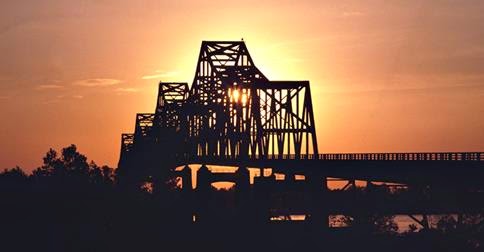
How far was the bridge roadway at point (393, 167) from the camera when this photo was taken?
2778 inches

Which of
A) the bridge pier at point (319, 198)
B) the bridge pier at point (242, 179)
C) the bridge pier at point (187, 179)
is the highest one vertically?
the bridge pier at point (187, 179)

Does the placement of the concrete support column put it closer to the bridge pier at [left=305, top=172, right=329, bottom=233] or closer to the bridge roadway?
the bridge roadway

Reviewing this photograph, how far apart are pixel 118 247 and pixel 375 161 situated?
19.5 metres

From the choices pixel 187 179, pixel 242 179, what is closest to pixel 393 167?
pixel 242 179

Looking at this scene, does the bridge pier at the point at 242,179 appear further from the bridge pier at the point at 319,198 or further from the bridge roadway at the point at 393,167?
the bridge pier at the point at 319,198

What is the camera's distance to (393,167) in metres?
79.4

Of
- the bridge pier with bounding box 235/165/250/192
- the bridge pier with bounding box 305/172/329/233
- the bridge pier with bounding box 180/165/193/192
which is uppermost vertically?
the bridge pier with bounding box 180/165/193/192

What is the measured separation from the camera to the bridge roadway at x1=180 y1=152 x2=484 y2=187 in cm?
7056

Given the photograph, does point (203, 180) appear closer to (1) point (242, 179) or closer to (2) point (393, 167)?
(1) point (242, 179)

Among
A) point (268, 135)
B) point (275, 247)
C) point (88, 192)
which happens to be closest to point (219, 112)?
point (268, 135)

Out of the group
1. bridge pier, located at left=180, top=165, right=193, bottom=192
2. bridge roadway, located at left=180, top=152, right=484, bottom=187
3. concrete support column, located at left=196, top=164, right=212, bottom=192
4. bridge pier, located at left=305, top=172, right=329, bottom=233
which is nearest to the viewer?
bridge roadway, located at left=180, top=152, right=484, bottom=187

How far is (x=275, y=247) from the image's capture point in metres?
78.7

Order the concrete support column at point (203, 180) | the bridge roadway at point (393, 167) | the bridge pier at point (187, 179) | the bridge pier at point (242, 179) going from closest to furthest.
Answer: the bridge roadway at point (393, 167)
the bridge pier at point (242, 179)
the concrete support column at point (203, 180)
the bridge pier at point (187, 179)

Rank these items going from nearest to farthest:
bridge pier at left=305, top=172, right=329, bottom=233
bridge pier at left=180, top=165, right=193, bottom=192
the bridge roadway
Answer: the bridge roadway < bridge pier at left=305, top=172, right=329, bottom=233 < bridge pier at left=180, top=165, right=193, bottom=192
